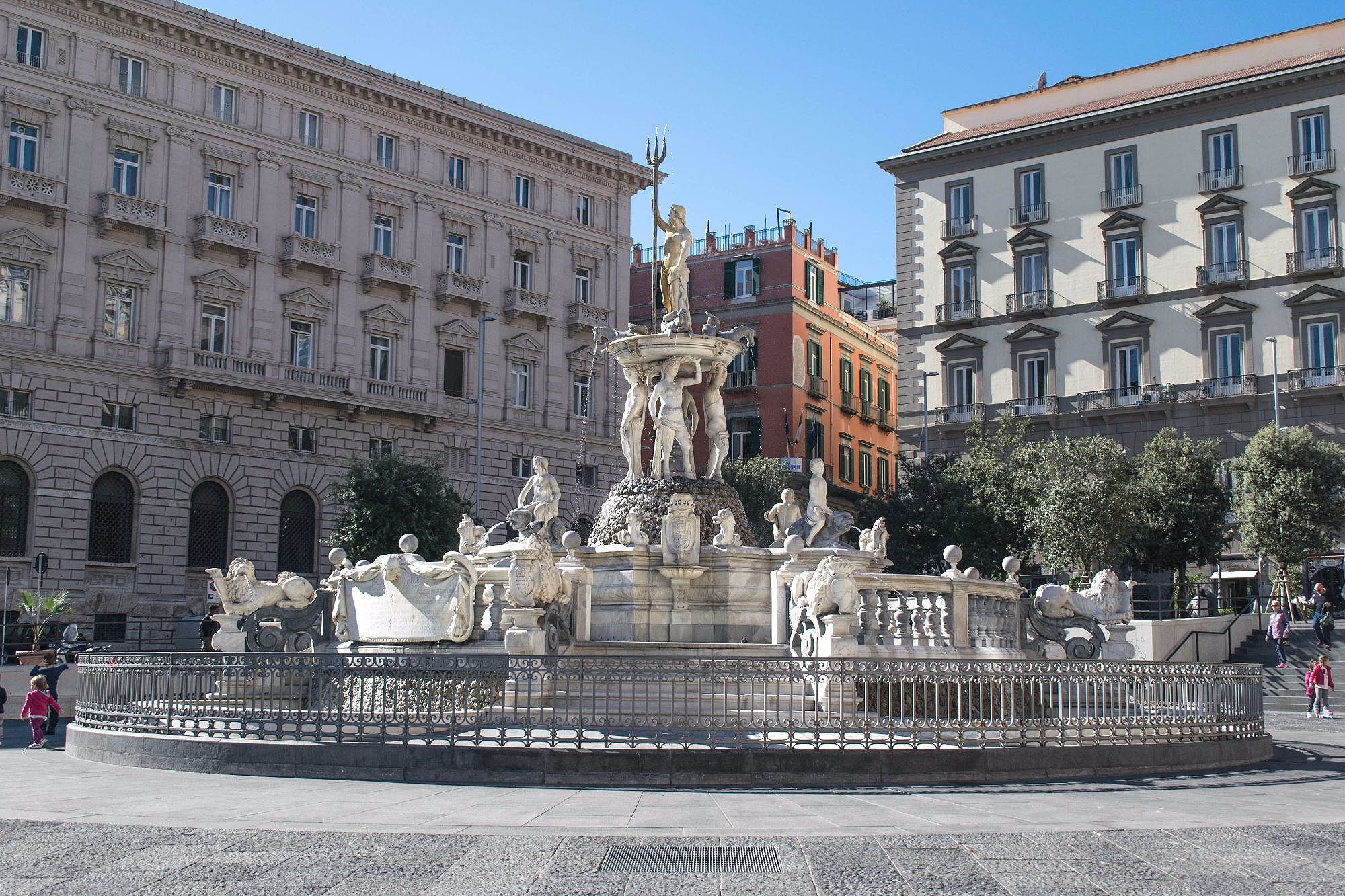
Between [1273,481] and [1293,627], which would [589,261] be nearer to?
[1273,481]

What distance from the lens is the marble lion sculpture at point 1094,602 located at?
61.9 feet

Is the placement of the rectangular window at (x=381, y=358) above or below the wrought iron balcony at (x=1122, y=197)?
below

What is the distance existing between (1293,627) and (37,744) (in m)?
28.0

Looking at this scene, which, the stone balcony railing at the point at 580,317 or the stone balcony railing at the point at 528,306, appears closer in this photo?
the stone balcony railing at the point at 528,306

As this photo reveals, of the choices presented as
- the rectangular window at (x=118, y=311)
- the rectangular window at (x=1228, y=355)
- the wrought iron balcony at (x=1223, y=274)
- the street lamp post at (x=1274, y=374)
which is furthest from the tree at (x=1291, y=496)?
the rectangular window at (x=118, y=311)

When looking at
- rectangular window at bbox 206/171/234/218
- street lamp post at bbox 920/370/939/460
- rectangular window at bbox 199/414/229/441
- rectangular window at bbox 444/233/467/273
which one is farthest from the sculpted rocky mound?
rectangular window at bbox 444/233/467/273

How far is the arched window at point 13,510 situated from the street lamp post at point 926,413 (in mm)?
29321

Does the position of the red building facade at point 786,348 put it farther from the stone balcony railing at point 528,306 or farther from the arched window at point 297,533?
the arched window at point 297,533

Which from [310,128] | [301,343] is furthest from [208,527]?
[310,128]

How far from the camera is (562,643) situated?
1720cm

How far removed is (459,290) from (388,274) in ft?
10.0

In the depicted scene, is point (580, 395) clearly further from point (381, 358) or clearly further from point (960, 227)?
point (960, 227)

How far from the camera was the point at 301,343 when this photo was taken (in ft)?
154

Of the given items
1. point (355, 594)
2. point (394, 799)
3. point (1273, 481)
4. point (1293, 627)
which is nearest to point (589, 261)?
point (1273, 481)
